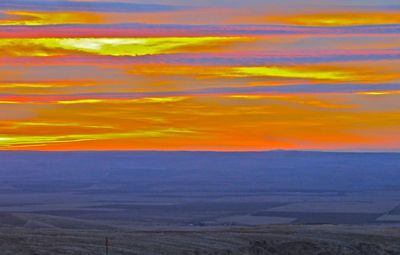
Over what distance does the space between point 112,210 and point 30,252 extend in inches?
5266

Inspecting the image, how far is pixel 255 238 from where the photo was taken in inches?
2544

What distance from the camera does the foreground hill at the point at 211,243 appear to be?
57094mm

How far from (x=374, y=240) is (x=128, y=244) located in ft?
59.6

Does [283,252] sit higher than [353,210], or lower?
lower

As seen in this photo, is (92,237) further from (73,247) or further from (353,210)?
(353,210)

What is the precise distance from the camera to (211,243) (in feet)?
204

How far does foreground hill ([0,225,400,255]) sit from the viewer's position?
5709 centimetres

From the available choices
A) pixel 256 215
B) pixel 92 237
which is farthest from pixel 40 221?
pixel 256 215

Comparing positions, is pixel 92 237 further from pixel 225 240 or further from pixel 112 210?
pixel 112 210

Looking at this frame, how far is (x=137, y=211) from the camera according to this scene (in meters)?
184

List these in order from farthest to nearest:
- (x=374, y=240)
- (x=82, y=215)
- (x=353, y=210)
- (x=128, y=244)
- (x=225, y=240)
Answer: (x=353, y=210) < (x=82, y=215) < (x=374, y=240) < (x=225, y=240) < (x=128, y=244)

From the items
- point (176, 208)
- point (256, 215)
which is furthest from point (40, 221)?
point (176, 208)

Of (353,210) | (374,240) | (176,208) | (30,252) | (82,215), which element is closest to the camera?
(30,252)

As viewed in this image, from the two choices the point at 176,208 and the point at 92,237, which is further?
the point at 176,208
